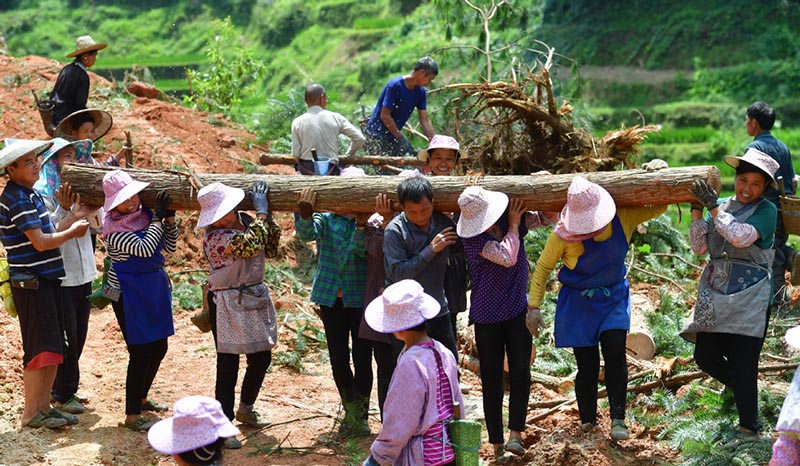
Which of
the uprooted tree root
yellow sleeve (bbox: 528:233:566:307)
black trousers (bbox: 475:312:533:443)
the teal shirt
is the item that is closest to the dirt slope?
black trousers (bbox: 475:312:533:443)

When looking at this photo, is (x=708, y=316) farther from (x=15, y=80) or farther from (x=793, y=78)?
(x=793, y=78)

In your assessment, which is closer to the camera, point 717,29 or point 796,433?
point 796,433

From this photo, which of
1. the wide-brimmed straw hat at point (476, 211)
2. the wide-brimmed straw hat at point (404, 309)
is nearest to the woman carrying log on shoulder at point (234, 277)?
the wide-brimmed straw hat at point (476, 211)

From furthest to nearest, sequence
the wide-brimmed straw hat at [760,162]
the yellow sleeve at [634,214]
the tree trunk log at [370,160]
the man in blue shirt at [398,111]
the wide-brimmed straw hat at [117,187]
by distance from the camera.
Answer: the man in blue shirt at [398,111] < the tree trunk log at [370,160] < the wide-brimmed straw hat at [117,187] < the yellow sleeve at [634,214] < the wide-brimmed straw hat at [760,162]

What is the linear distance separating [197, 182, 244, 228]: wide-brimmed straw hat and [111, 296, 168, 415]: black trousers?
85 cm

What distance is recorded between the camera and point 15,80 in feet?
45.8

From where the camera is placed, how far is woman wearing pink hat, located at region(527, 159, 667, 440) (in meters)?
5.65

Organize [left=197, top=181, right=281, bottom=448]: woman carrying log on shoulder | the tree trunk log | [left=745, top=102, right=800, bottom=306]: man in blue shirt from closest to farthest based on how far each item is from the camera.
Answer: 1. [left=197, top=181, right=281, bottom=448]: woman carrying log on shoulder
2. [left=745, top=102, right=800, bottom=306]: man in blue shirt
3. the tree trunk log

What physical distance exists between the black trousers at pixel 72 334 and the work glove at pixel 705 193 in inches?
153

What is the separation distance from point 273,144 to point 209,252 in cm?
749

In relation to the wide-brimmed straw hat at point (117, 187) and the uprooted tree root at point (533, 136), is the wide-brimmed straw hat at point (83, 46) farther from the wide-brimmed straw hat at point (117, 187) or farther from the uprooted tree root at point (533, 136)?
the uprooted tree root at point (533, 136)

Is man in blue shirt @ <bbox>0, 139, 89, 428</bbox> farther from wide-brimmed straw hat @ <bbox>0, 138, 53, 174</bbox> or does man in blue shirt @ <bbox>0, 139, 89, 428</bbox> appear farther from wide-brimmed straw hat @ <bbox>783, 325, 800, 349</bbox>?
wide-brimmed straw hat @ <bbox>783, 325, 800, 349</bbox>

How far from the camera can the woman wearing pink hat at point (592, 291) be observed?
5652mm

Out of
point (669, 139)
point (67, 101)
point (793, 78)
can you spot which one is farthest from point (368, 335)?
point (793, 78)
